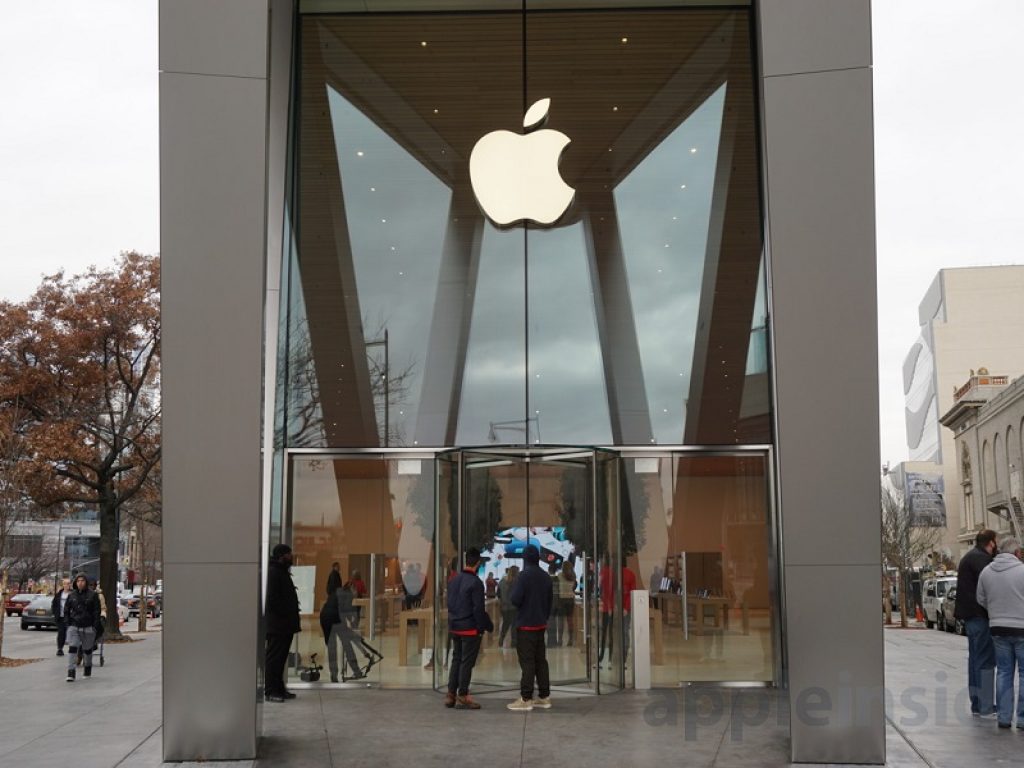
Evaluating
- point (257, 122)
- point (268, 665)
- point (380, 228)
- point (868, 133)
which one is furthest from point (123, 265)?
point (868, 133)

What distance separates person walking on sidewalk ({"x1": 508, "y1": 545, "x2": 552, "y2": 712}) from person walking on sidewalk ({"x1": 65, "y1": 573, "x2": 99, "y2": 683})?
8214 millimetres

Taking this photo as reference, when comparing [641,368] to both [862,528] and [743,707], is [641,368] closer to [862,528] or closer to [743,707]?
[743,707]

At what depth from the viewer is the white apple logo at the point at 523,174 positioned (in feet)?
45.4

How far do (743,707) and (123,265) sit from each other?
20.8m

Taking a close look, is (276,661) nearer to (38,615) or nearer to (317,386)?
(317,386)

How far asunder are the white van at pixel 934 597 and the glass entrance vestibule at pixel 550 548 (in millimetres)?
20443

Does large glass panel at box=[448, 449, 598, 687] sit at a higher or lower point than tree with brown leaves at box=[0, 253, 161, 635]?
lower

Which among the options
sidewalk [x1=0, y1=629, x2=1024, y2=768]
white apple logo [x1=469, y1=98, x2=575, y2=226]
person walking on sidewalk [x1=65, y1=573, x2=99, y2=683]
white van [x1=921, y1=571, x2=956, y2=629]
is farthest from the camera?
white van [x1=921, y1=571, x2=956, y2=629]

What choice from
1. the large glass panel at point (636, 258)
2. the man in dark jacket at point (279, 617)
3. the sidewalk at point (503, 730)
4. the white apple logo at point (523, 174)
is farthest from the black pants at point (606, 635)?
the white apple logo at point (523, 174)

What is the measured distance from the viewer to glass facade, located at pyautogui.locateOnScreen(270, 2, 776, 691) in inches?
533

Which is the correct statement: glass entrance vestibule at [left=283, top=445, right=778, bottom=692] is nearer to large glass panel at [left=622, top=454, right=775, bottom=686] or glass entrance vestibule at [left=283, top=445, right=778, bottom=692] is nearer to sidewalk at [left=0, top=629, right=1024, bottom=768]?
large glass panel at [left=622, top=454, right=775, bottom=686]

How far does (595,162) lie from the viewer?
45.8 ft

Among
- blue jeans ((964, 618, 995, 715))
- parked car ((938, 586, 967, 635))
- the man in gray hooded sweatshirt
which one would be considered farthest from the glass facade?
parked car ((938, 586, 967, 635))

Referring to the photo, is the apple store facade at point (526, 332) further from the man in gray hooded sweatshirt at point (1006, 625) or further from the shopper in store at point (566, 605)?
the man in gray hooded sweatshirt at point (1006, 625)
